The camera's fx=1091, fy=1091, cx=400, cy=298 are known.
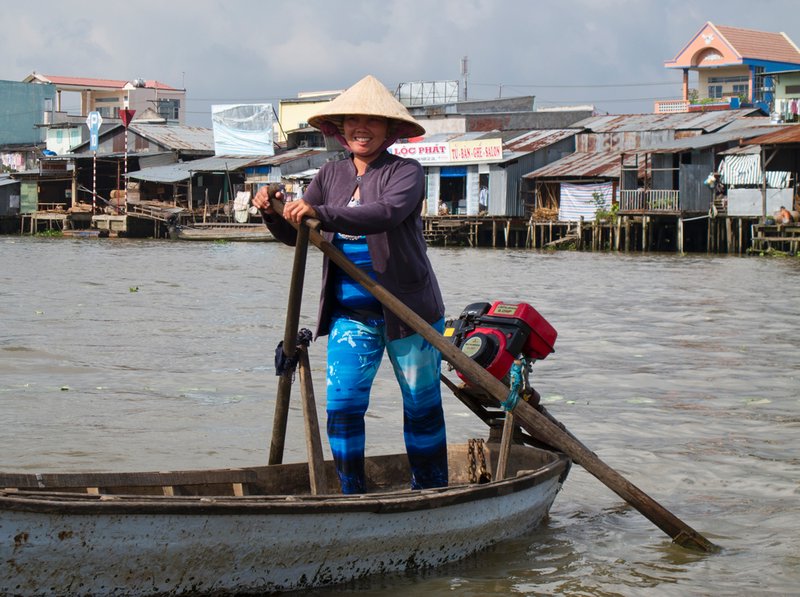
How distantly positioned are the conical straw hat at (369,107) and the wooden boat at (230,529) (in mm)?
1328

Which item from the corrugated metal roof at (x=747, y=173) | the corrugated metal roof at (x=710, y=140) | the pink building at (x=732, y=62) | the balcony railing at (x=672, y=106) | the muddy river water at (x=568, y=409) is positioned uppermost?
the pink building at (x=732, y=62)

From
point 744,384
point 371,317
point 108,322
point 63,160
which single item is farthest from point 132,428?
point 63,160

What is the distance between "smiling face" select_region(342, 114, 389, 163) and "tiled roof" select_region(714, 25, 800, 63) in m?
43.5

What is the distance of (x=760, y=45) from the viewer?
46.0m

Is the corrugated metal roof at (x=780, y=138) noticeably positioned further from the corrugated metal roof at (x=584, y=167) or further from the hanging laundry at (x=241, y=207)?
the hanging laundry at (x=241, y=207)

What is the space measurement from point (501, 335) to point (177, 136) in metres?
43.8

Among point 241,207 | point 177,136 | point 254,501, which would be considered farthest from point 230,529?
point 177,136

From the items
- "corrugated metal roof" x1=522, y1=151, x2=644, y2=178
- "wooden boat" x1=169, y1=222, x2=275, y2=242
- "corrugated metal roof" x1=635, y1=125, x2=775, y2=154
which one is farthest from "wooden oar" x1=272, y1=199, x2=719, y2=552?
"wooden boat" x1=169, y1=222, x2=275, y2=242

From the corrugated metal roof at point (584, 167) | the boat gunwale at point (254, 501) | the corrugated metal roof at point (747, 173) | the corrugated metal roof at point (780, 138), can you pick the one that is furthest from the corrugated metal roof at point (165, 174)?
the boat gunwale at point (254, 501)

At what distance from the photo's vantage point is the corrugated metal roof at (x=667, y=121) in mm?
34156

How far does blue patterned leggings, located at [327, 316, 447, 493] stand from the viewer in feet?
13.0

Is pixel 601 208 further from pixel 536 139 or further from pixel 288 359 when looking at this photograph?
pixel 288 359

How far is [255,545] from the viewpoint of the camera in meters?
3.47

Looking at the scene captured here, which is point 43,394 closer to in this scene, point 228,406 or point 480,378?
point 228,406
